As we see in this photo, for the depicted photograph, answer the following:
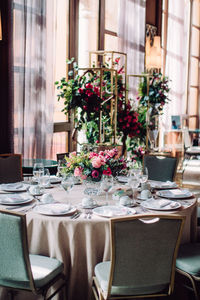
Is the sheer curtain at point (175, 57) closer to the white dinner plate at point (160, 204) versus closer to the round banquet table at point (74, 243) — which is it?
the white dinner plate at point (160, 204)

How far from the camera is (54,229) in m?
2.32

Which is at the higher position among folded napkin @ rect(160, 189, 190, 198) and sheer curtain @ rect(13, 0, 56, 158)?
sheer curtain @ rect(13, 0, 56, 158)

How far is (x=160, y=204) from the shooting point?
8.52 ft

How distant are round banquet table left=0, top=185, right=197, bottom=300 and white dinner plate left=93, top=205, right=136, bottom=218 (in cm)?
5

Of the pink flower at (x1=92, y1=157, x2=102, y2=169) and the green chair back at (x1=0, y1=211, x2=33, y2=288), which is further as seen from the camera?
the pink flower at (x1=92, y1=157, x2=102, y2=169)

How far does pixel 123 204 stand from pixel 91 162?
1.62 ft

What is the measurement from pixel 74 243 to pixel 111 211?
0.98 feet

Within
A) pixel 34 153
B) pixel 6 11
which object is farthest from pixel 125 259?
pixel 6 11

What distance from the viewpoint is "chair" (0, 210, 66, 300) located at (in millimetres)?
2000

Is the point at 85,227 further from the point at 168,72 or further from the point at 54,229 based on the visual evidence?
the point at 168,72

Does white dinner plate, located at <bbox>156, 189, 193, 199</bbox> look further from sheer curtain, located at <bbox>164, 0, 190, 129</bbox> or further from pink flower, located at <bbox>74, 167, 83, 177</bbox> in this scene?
sheer curtain, located at <bbox>164, 0, 190, 129</bbox>

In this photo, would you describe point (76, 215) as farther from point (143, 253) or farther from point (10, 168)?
point (10, 168)

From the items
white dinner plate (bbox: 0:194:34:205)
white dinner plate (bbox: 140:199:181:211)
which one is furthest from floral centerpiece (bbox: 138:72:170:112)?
white dinner plate (bbox: 0:194:34:205)

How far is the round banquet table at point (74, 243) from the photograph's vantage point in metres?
2.30
